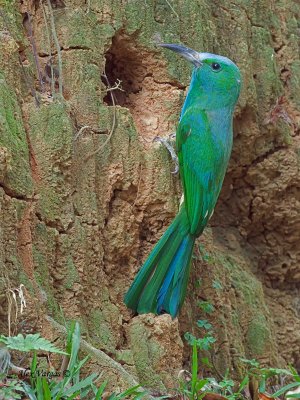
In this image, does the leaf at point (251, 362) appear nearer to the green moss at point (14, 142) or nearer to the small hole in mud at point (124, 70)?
the small hole in mud at point (124, 70)

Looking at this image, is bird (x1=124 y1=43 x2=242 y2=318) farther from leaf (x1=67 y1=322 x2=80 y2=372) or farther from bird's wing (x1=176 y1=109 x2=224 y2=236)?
leaf (x1=67 y1=322 x2=80 y2=372)

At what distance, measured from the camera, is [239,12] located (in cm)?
641

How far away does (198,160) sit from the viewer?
5.22 metres

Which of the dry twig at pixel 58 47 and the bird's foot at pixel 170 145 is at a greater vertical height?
the dry twig at pixel 58 47

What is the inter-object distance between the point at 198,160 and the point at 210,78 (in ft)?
1.74

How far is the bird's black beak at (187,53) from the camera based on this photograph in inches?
210

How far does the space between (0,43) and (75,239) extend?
110 cm

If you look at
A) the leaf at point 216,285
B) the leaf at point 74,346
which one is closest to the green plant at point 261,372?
the leaf at point 216,285

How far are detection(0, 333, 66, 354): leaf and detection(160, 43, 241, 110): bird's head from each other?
2102mm

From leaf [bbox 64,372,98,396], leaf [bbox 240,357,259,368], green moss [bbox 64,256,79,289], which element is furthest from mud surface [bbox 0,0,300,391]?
leaf [bbox 64,372,98,396]

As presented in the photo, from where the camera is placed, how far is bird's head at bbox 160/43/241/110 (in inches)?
211

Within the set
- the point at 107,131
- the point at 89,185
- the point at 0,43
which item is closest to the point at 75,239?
the point at 89,185

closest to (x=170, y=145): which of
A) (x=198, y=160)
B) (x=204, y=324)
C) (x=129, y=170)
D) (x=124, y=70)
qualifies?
(x=198, y=160)

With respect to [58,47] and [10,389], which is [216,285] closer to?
[58,47]
